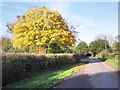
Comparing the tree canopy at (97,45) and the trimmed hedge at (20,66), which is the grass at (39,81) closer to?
the trimmed hedge at (20,66)

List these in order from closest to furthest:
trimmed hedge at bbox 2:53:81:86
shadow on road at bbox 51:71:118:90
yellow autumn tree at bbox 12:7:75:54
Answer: shadow on road at bbox 51:71:118:90
trimmed hedge at bbox 2:53:81:86
yellow autumn tree at bbox 12:7:75:54

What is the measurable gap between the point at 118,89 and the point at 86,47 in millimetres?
122981

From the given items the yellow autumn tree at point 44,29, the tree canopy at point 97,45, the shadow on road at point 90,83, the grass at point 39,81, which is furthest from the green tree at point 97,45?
the shadow on road at point 90,83

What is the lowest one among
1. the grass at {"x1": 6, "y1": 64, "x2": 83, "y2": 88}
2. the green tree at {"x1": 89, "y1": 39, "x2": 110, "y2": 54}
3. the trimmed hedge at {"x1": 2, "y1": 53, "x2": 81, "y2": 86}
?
the grass at {"x1": 6, "y1": 64, "x2": 83, "y2": 88}

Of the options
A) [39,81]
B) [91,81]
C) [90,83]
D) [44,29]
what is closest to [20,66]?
[39,81]

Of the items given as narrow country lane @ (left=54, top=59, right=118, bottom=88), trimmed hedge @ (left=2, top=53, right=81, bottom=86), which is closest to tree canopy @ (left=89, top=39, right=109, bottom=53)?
trimmed hedge @ (left=2, top=53, right=81, bottom=86)

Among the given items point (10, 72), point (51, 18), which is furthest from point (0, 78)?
point (51, 18)

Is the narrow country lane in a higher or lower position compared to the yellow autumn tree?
lower

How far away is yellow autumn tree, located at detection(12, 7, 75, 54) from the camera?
50.7m

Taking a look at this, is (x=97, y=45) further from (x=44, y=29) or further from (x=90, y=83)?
(x=90, y=83)

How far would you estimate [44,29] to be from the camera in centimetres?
5166

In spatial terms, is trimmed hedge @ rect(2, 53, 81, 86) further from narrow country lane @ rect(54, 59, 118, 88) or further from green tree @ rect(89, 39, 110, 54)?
green tree @ rect(89, 39, 110, 54)

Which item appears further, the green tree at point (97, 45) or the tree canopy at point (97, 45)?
the tree canopy at point (97, 45)

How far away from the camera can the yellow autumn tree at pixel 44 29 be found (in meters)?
50.7
